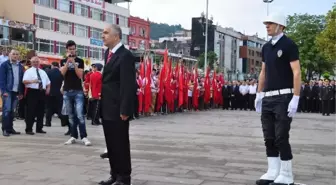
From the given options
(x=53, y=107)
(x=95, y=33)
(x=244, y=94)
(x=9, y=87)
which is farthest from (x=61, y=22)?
(x=9, y=87)

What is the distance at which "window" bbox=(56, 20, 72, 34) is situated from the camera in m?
63.6

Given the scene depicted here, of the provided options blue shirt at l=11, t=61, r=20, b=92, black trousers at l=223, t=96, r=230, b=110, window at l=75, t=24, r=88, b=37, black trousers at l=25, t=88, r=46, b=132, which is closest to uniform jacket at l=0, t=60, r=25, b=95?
blue shirt at l=11, t=61, r=20, b=92

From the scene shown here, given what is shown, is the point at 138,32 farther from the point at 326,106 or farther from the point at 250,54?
the point at 326,106

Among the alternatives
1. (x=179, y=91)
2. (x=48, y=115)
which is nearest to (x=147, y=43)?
(x=179, y=91)

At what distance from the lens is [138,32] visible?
311 ft

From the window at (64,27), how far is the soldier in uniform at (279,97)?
60253mm

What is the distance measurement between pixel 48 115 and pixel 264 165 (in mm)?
8267

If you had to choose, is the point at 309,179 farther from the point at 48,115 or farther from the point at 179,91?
the point at 179,91

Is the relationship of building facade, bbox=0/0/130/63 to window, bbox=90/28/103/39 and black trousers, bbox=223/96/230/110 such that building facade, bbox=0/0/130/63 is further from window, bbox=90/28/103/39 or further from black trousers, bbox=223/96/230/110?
black trousers, bbox=223/96/230/110

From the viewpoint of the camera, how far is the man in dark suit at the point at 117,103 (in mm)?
5496

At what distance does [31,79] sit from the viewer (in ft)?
36.8

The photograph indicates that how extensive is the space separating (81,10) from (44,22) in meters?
9.24

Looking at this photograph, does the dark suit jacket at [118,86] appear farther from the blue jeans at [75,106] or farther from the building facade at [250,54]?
the building facade at [250,54]

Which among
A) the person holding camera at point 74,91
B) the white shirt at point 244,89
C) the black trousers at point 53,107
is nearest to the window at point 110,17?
the white shirt at point 244,89
